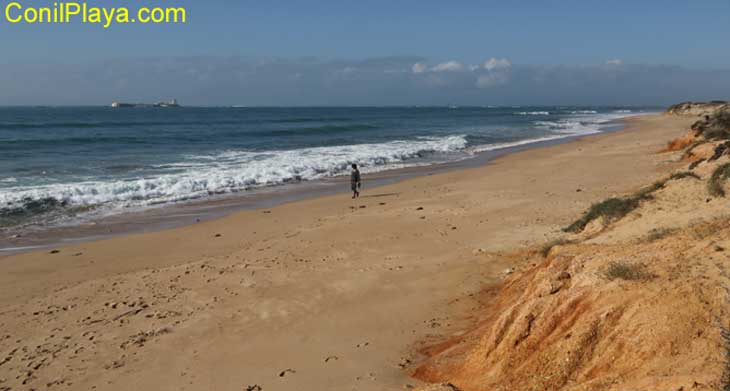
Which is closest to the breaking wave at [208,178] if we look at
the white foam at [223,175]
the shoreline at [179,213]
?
the white foam at [223,175]

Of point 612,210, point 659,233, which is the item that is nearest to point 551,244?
point 612,210

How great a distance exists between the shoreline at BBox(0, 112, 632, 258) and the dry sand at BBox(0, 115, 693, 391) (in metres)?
0.95

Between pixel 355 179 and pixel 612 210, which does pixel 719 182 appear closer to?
pixel 612 210

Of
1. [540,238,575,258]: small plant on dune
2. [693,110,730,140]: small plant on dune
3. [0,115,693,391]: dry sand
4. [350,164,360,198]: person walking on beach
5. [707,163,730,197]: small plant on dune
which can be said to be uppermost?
[693,110,730,140]: small plant on dune

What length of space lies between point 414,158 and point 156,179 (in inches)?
574

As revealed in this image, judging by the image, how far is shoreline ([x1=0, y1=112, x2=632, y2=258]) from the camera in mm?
12414

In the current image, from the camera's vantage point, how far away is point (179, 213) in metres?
15.4

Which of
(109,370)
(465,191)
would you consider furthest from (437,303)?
(465,191)

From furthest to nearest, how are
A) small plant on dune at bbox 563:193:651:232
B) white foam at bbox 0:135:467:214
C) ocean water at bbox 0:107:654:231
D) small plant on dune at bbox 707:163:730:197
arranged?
white foam at bbox 0:135:467:214
ocean water at bbox 0:107:654:231
small plant on dune at bbox 563:193:651:232
small plant on dune at bbox 707:163:730:197

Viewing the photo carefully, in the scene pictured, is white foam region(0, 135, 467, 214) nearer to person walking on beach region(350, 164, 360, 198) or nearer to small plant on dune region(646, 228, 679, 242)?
person walking on beach region(350, 164, 360, 198)

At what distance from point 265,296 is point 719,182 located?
812 centimetres

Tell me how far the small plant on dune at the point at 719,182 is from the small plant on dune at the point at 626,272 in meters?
5.28

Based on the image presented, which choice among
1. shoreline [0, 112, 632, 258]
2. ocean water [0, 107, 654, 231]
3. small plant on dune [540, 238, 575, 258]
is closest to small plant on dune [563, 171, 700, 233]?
small plant on dune [540, 238, 575, 258]

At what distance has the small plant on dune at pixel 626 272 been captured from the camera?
487cm
